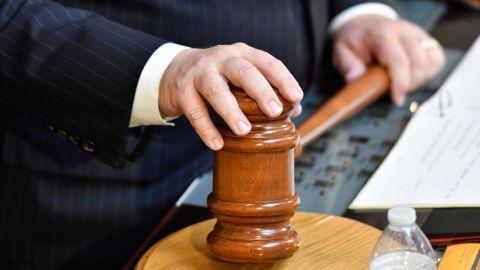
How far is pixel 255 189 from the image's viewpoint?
0.95 meters

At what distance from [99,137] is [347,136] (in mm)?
453

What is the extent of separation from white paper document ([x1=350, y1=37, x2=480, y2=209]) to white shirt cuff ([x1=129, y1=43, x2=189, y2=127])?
29 cm

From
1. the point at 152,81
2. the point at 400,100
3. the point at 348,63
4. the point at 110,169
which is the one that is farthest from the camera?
the point at 348,63

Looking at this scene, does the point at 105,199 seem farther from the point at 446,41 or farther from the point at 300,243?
the point at 446,41

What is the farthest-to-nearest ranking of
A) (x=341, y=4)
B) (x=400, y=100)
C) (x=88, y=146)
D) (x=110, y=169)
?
(x=341, y=4) < (x=400, y=100) < (x=110, y=169) < (x=88, y=146)

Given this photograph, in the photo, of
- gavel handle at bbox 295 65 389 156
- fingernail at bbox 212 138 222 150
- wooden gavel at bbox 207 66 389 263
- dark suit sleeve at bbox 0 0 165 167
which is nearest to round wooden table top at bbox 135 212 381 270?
wooden gavel at bbox 207 66 389 263

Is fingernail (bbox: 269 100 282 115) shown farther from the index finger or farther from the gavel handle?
the gavel handle

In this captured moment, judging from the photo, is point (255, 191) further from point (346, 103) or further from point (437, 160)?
point (346, 103)

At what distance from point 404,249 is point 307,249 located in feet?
0.44

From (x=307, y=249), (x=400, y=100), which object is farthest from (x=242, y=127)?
(x=400, y=100)

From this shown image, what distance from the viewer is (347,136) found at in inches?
60.7

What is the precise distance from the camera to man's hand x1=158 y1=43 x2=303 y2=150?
937 mm

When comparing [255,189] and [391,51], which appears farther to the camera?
[391,51]

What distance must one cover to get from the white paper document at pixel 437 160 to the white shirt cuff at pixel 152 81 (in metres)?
0.29
